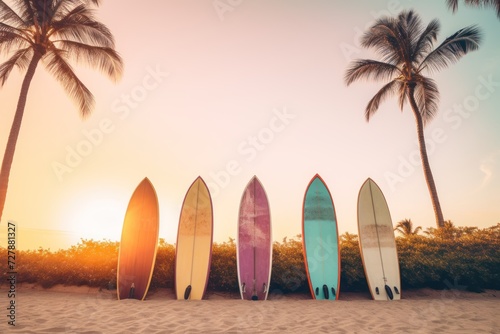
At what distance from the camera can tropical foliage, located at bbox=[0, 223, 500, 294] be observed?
226 inches

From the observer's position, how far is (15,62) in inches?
298

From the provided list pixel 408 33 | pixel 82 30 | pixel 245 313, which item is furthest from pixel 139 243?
pixel 408 33

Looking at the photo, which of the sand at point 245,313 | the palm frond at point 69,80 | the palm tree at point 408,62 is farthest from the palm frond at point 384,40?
the palm frond at point 69,80

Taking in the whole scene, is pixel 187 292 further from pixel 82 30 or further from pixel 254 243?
pixel 82 30

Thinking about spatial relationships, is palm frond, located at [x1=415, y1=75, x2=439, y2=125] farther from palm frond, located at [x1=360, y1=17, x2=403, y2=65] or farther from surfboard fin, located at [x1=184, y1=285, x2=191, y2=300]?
surfboard fin, located at [x1=184, y1=285, x2=191, y2=300]

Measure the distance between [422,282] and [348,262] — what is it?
5.23ft

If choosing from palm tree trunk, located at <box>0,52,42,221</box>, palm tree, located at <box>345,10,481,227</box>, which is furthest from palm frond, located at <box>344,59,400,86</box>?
palm tree trunk, located at <box>0,52,42,221</box>

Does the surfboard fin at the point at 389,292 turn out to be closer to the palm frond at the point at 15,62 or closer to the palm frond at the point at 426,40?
the palm frond at the point at 426,40

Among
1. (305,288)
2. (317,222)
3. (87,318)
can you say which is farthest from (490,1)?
(87,318)

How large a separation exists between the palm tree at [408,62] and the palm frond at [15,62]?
993 centimetres

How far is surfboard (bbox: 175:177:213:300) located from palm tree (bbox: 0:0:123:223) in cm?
439

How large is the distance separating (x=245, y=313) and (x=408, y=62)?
943 cm

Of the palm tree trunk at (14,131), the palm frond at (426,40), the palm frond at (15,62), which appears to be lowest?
the palm tree trunk at (14,131)

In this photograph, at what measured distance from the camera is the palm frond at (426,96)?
9.10 metres
